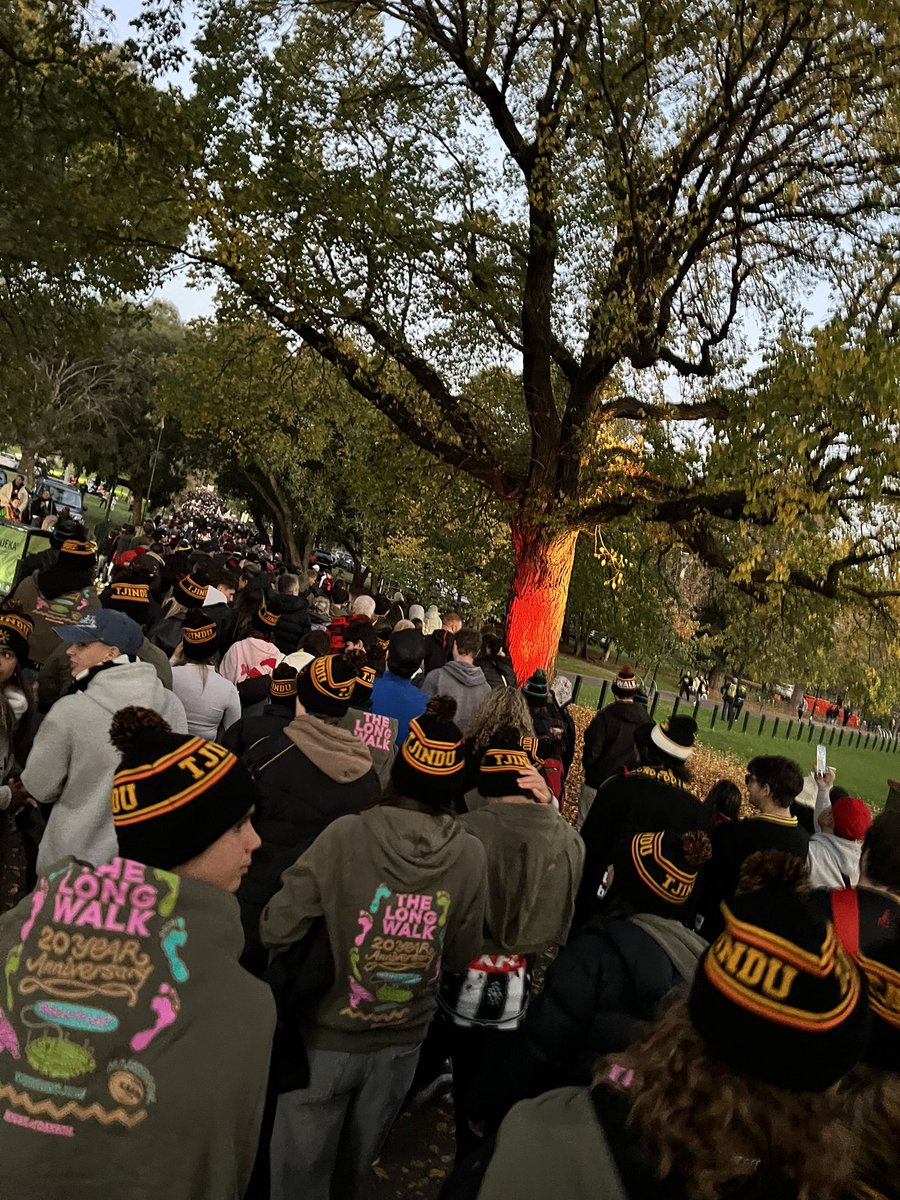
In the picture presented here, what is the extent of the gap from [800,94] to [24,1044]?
14132 mm

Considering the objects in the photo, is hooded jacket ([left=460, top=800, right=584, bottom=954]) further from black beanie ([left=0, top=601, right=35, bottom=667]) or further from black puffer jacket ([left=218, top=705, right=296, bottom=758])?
black beanie ([left=0, top=601, right=35, bottom=667])

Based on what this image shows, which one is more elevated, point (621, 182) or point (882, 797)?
point (621, 182)

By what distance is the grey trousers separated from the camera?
2912 millimetres

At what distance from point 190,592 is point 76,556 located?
1484 millimetres

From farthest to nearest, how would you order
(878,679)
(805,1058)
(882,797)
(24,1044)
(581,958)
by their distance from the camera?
1. (882,797)
2. (878,679)
3. (581,958)
4. (24,1044)
5. (805,1058)

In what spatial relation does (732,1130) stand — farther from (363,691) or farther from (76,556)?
(76,556)

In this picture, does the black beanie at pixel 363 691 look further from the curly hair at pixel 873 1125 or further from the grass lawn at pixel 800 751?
the grass lawn at pixel 800 751

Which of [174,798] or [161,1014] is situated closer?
[161,1014]

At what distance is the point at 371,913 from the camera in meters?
2.88

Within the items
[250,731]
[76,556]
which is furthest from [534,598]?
A: [250,731]

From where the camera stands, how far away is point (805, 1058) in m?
1.46

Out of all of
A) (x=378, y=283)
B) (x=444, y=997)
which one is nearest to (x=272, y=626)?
(x=444, y=997)

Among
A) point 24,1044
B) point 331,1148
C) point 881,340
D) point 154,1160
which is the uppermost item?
point 881,340

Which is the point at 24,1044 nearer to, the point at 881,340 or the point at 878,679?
the point at 881,340
